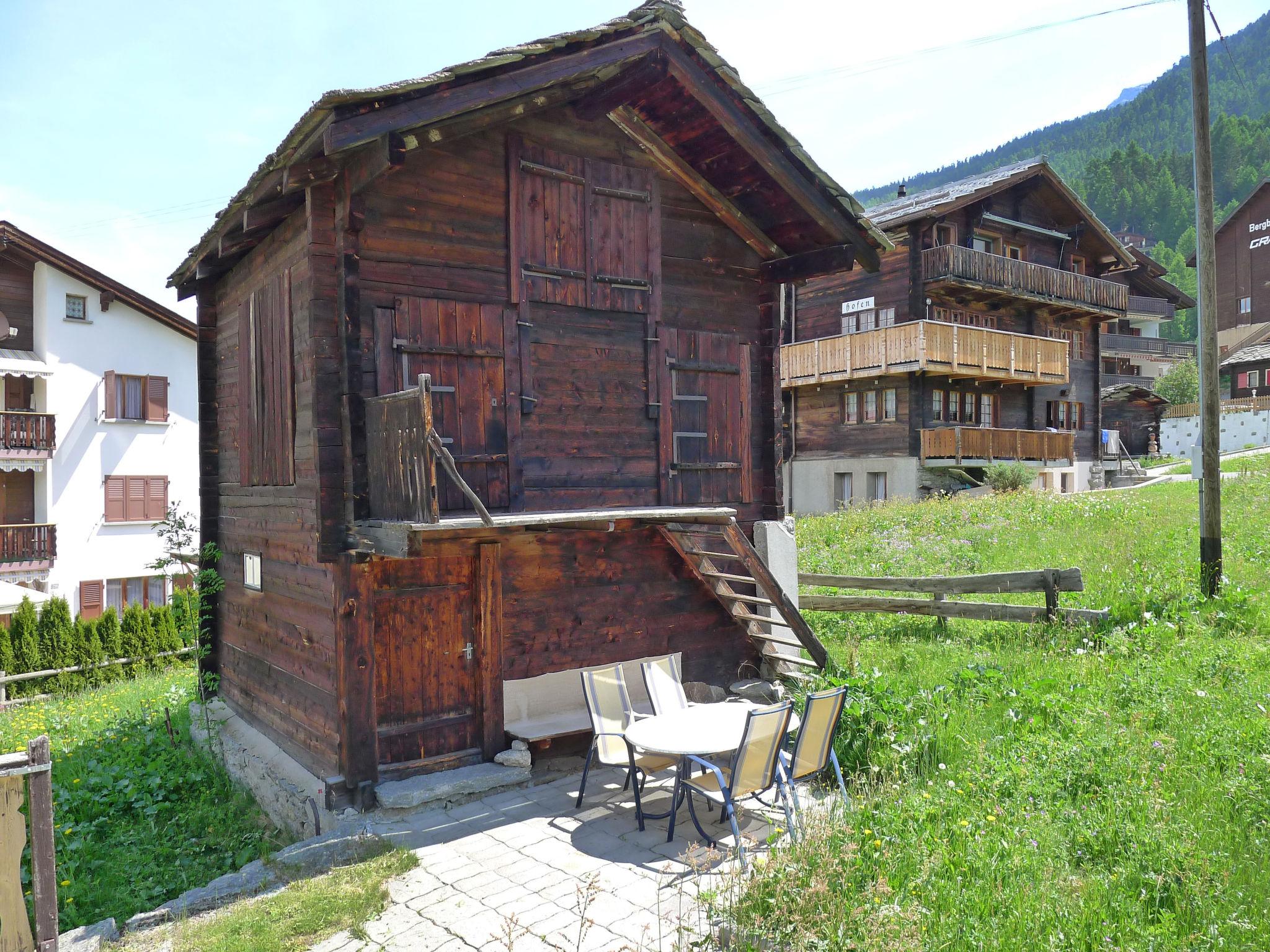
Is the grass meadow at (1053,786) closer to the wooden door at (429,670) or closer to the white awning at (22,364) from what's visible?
the wooden door at (429,670)

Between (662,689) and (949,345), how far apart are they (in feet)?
68.7

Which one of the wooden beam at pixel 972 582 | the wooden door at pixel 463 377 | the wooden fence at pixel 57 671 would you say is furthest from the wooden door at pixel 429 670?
the wooden fence at pixel 57 671

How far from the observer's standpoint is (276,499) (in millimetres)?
9820

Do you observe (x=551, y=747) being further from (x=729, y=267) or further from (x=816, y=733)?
(x=729, y=267)

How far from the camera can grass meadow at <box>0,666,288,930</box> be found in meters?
8.43

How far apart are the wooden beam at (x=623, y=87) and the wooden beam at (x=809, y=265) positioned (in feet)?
9.27

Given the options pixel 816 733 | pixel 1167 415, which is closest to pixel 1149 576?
pixel 816 733

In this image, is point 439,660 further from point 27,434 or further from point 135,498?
point 135,498

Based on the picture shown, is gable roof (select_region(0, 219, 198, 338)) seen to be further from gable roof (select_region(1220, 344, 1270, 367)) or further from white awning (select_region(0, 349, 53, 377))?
gable roof (select_region(1220, 344, 1270, 367))

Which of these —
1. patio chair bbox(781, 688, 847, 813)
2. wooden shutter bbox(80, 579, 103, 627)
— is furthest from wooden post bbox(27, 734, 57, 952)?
wooden shutter bbox(80, 579, 103, 627)

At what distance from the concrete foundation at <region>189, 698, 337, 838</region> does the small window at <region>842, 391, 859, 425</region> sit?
2217 centimetres

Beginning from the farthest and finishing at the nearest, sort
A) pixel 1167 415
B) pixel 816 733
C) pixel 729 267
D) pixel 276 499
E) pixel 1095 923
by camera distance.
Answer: pixel 1167 415
pixel 729 267
pixel 276 499
pixel 816 733
pixel 1095 923

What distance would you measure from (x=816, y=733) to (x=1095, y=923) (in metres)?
2.52

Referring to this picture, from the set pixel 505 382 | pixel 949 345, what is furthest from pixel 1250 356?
pixel 505 382
